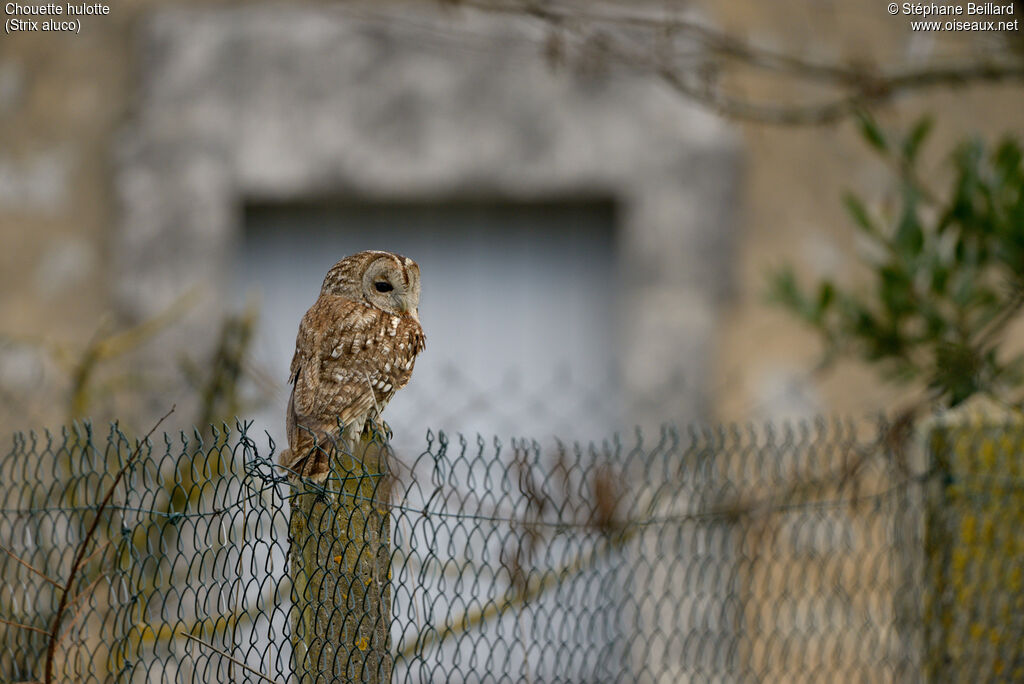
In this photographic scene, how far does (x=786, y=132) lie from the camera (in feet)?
20.3

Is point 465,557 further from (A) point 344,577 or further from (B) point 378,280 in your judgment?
(B) point 378,280

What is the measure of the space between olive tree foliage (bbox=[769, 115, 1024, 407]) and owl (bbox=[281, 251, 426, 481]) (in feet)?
5.42

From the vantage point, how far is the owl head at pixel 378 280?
3.21 meters

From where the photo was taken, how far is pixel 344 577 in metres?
2.81

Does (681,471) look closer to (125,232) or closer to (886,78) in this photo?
(886,78)

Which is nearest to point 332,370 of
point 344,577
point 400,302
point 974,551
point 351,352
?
point 351,352

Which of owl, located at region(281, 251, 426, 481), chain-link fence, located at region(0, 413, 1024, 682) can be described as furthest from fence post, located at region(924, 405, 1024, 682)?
owl, located at region(281, 251, 426, 481)

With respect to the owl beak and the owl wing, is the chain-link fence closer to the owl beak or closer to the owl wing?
the owl wing

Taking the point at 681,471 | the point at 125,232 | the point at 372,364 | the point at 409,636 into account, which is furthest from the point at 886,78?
the point at 125,232

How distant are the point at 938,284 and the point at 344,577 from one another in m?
2.42

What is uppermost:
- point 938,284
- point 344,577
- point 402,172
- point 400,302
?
point 402,172

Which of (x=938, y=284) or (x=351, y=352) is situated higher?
(x=938, y=284)

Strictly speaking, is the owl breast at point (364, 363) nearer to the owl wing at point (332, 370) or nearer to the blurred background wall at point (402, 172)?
the owl wing at point (332, 370)

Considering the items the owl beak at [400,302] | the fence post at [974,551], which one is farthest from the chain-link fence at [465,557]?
the owl beak at [400,302]
